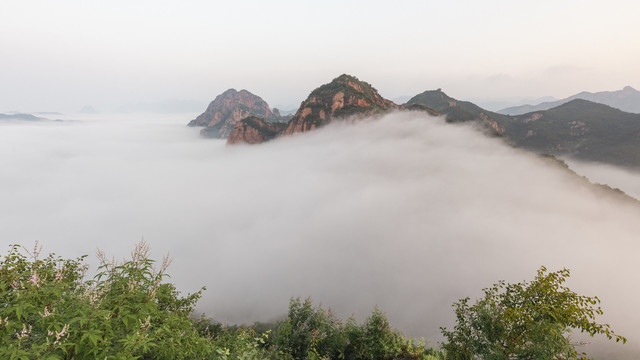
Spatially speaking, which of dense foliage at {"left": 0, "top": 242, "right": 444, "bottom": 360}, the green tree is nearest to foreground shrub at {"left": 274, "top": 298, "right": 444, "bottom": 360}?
dense foliage at {"left": 0, "top": 242, "right": 444, "bottom": 360}

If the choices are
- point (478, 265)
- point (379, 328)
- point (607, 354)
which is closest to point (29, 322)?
point (379, 328)

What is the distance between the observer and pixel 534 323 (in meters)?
13.9

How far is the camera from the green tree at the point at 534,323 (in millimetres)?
12406

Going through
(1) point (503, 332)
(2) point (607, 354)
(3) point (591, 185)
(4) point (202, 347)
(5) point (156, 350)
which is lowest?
(2) point (607, 354)

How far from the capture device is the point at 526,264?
189375mm

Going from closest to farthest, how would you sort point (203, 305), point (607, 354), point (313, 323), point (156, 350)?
point (156, 350)
point (313, 323)
point (607, 354)
point (203, 305)

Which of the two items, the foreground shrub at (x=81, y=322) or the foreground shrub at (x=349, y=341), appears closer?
the foreground shrub at (x=81, y=322)

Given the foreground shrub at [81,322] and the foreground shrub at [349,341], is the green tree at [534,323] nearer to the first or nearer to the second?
the foreground shrub at [349,341]

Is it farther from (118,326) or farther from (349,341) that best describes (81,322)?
(349,341)

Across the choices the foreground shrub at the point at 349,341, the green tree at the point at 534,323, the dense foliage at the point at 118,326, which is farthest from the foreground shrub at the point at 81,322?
the green tree at the point at 534,323

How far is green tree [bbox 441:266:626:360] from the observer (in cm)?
1241

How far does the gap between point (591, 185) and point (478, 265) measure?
410ft

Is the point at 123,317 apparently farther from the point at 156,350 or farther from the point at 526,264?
the point at 526,264

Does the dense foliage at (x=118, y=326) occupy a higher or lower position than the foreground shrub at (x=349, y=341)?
higher
